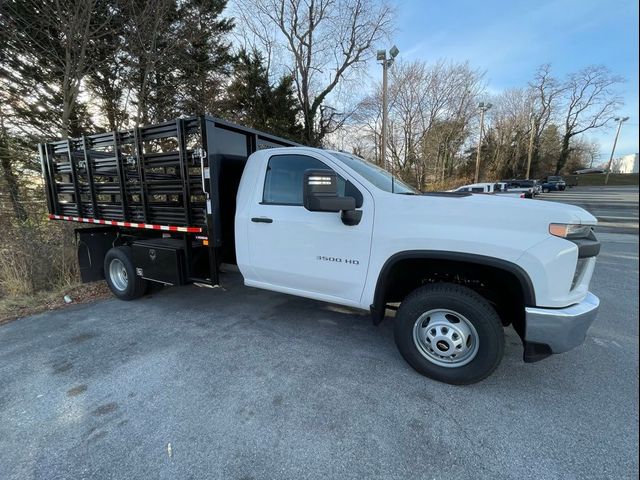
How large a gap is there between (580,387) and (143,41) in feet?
37.9

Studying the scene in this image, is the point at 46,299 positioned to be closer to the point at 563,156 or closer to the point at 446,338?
the point at 446,338

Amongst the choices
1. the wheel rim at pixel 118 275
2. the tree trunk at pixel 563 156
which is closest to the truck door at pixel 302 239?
A: the wheel rim at pixel 118 275

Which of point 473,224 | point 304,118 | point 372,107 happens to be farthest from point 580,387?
point 372,107

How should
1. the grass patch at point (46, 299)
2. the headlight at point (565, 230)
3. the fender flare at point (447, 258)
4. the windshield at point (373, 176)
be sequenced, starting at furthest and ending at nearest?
the grass patch at point (46, 299) → the windshield at point (373, 176) → the fender flare at point (447, 258) → the headlight at point (565, 230)

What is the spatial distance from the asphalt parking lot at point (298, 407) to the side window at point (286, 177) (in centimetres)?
162

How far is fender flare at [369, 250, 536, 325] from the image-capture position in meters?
2.34

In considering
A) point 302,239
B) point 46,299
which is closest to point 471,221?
point 302,239

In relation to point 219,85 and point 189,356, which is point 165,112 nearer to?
point 219,85

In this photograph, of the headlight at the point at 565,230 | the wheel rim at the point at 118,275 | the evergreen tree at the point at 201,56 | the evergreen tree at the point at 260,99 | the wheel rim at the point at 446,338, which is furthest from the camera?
the evergreen tree at the point at 260,99

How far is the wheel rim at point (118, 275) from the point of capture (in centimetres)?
497

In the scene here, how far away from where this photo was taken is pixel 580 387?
2.67m

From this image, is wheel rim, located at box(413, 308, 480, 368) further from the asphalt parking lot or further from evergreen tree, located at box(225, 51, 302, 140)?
evergreen tree, located at box(225, 51, 302, 140)

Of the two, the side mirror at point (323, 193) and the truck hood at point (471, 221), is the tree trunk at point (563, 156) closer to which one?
the truck hood at point (471, 221)

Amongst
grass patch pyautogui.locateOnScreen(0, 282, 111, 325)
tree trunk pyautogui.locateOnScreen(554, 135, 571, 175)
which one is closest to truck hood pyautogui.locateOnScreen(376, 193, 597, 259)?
grass patch pyautogui.locateOnScreen(0, 282, 111, 325)
